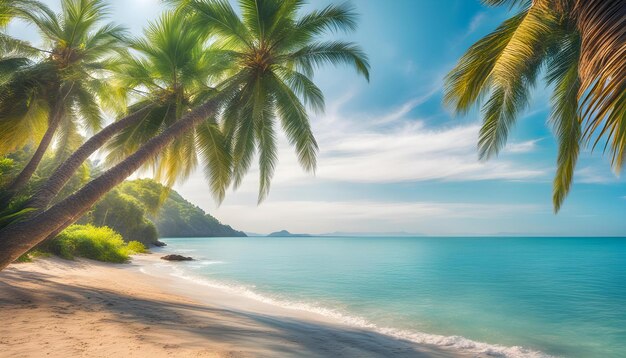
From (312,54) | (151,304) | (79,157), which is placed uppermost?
(312,54)

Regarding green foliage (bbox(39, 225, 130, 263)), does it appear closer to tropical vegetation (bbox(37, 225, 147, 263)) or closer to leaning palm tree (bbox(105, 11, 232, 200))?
tropical vegetation (bbox(37, 225, 147, 263))

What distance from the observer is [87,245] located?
16906 millimetres

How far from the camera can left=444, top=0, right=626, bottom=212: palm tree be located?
8.35 ft

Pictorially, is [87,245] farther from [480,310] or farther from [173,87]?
[480,310]

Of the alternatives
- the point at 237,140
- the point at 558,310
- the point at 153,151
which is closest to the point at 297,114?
the point at 237,140

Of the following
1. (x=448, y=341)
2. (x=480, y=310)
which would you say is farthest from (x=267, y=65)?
(x=480, y=310)

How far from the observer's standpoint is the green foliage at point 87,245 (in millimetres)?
14203

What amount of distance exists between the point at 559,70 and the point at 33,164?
14.2m

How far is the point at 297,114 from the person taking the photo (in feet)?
33.0

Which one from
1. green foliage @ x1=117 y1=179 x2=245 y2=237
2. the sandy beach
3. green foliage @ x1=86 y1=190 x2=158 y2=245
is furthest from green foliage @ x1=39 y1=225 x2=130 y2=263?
green foliage @ x1=117 y1=179 x2=245 y2=237

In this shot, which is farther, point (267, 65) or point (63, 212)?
point (267, 65)

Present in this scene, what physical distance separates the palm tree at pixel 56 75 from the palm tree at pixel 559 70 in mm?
11762

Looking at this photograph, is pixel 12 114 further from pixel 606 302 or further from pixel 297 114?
pixel 606 302

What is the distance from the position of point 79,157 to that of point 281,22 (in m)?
6.47
